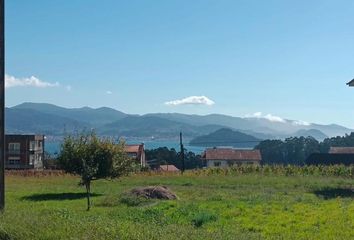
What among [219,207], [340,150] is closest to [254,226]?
[219,207]

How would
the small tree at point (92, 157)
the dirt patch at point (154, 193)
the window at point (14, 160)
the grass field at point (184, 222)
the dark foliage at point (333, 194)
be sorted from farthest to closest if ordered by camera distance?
the window at point (14, 160), the small tree at point (92, 157), the dark foliage at point (333, 194), the dirt patch at point (154, 193), the grass field at point (184, 222)

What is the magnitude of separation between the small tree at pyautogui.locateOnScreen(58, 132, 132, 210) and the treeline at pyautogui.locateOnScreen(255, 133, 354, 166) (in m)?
Answer: 86.8

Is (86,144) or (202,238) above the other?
(86,144)

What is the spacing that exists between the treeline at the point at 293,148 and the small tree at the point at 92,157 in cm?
8683

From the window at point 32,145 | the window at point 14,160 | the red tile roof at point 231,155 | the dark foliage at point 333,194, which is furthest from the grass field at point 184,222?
the red tile roof at point 231,155

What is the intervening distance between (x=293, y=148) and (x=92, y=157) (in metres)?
96.4

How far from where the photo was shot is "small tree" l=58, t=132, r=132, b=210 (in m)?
26.9

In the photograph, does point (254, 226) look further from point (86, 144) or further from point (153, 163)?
point (153, 163)

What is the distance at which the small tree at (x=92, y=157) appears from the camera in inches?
1058

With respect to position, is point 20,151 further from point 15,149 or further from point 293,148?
point 293,148

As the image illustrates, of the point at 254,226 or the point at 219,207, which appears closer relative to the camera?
the point at 254,226

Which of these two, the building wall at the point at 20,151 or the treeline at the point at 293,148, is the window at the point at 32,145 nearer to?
the building wall at the point at 20,151

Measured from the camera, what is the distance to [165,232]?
902 cm

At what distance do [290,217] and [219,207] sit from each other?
12.2 ft
